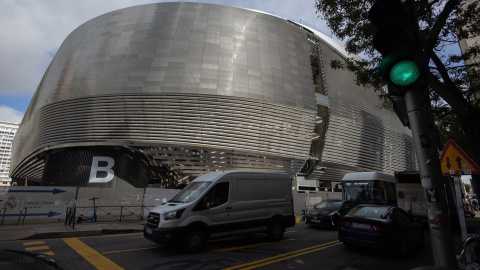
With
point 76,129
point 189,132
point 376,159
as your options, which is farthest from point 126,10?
point 376,159

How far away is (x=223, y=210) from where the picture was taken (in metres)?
7.38

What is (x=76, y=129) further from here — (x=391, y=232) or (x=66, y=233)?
(x=391, y=232)

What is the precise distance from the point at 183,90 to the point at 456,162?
20382 millimetres

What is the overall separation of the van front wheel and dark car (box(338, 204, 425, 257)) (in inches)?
79.3

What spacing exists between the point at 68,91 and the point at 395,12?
93.3 feet

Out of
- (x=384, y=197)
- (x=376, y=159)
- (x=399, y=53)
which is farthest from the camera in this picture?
(x=376, y=159)

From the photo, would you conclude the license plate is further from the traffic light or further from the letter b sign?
the letter b sign

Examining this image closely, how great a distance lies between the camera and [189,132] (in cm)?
2242

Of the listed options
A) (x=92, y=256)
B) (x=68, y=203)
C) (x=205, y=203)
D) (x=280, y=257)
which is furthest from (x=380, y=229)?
(x=68, y=203)

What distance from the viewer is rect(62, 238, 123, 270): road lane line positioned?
5348 millimetres

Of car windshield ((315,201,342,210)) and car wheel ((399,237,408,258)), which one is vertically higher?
car windshield ((315,201,342,210))

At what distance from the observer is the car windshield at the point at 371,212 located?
7.07m

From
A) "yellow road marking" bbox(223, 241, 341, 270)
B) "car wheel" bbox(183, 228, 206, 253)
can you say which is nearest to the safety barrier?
"car wheel" bbox(183, 228, 206, 253)

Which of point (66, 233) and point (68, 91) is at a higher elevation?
point (68, 91)
